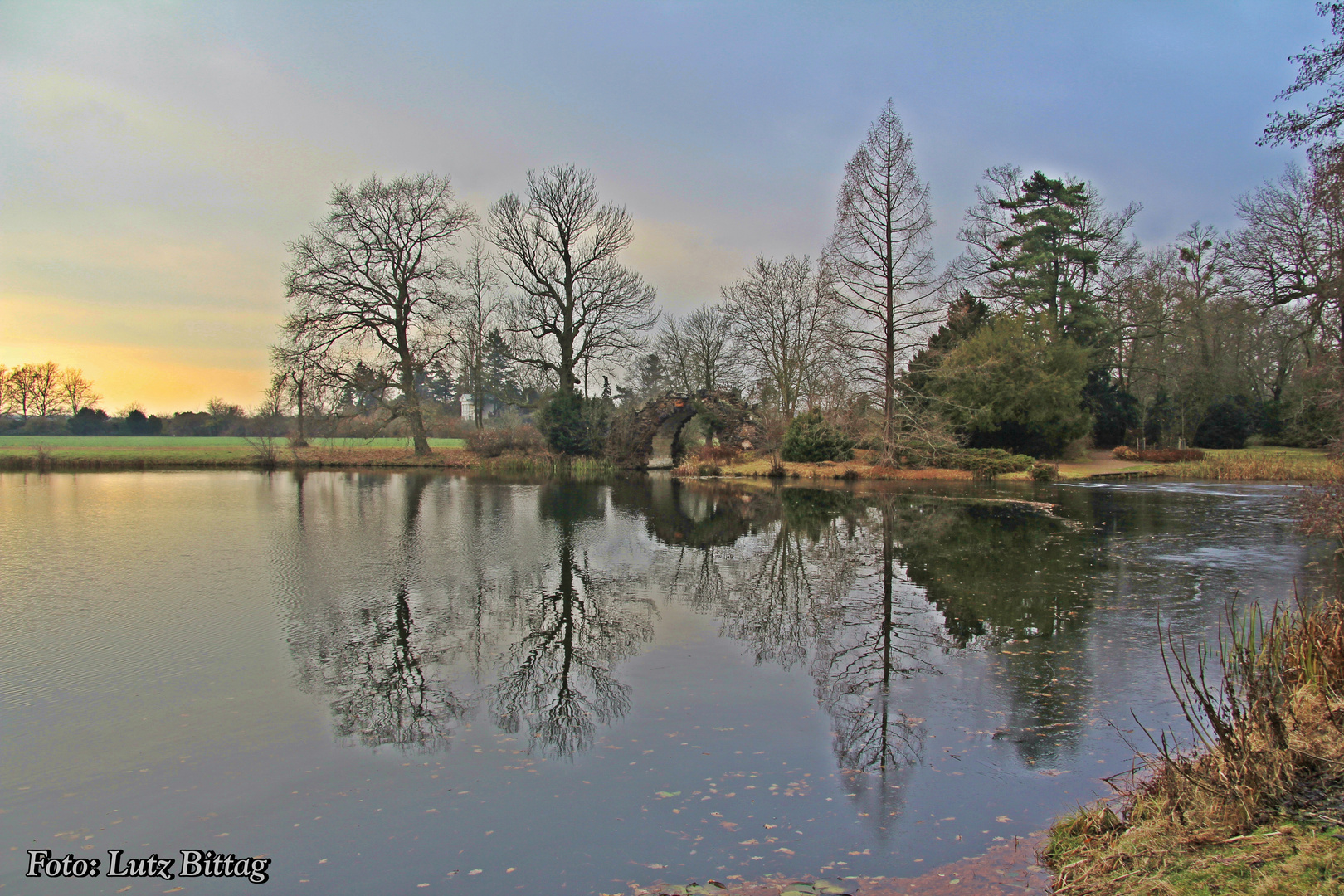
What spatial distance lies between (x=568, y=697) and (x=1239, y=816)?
167 inches

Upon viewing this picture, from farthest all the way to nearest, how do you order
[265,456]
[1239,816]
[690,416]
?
[690,416] → [265,456] → [1239,816]

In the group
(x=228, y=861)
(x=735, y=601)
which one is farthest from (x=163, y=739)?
(x=735, y=601)

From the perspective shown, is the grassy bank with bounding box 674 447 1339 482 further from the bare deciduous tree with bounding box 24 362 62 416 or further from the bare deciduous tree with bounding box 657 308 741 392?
the bare deciduous tree with bounding box 24 362 62 416

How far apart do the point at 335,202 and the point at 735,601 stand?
32.5 m

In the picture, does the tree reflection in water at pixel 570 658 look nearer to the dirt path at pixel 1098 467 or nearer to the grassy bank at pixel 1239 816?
the grassy bank at pixel 1239 816

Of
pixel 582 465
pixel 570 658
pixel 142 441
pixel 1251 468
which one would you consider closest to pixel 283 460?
pixel 582 465

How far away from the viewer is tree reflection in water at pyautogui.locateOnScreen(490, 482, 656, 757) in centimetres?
530

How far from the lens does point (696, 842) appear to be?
147 inches

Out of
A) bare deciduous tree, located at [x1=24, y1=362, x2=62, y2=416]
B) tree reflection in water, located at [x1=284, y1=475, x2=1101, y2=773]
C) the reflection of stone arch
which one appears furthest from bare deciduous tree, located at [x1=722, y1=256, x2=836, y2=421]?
bare deciduous tree, located at [x1=24, y1=362, x2=62, y2=416]

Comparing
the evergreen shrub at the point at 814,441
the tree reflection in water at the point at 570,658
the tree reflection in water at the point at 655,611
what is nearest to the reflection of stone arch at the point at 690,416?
the evergreen shrub at the point at 814,441

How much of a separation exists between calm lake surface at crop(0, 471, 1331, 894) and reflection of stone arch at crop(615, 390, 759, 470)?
2104 centimetres

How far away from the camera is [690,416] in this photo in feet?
116

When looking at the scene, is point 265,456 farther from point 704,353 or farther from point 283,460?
point 704,353

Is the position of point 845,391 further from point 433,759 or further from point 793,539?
point 433,759
